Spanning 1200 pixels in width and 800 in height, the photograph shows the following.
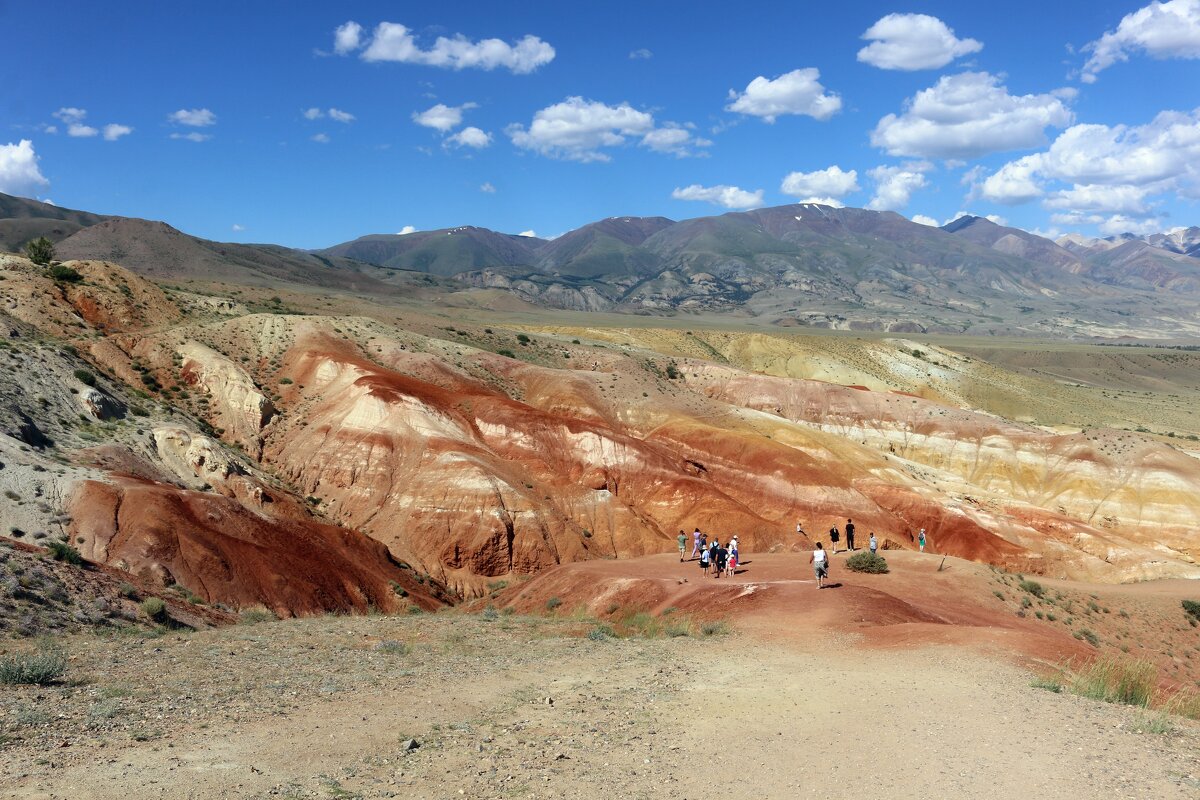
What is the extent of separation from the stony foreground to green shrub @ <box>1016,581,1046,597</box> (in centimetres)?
1766

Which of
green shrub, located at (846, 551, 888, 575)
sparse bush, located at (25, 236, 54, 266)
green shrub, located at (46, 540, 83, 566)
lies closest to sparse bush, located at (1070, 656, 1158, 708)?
green shrub, located at (846, 551, 888, 575)

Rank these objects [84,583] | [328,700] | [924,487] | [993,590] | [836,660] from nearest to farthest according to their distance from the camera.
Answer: [328,700] → [836,660] → [84,583] → [993,590] → [924,487]

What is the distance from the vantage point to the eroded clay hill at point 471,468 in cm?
3262

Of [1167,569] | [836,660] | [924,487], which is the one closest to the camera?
[836,660]

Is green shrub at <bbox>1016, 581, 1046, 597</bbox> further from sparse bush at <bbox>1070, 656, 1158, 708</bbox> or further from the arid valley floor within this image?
sparse bush at <bbox>1070, 656, 1158, 708</bbox>

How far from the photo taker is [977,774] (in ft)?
35.1

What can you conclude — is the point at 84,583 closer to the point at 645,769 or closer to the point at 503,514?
the point at 645,769

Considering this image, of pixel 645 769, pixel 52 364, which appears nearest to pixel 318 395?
pixel 52 364

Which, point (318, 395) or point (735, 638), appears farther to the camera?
point (318, 395)

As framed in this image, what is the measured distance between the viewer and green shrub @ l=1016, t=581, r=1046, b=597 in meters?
32.0

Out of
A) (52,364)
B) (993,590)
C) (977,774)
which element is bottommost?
(993,590)

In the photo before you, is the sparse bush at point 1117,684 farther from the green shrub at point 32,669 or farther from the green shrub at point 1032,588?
the green shrub at point 32,669

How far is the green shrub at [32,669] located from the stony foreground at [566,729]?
17.7 inches

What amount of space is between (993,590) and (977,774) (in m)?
22.0
